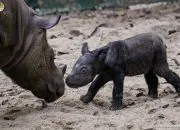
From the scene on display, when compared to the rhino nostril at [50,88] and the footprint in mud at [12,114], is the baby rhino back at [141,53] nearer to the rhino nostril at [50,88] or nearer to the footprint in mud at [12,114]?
the rhino nostril at [50,88]

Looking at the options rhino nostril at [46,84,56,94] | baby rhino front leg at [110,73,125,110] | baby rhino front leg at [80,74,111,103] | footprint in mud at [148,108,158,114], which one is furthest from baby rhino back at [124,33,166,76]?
rhino nostril at [46,84,56,94]

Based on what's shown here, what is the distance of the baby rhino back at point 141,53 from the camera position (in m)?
4.95

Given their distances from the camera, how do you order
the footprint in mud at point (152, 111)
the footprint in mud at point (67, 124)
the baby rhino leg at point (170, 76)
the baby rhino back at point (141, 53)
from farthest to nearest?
the baby rhino leg at point (170, 76), the baby rhino back at point (141, 53), the footprint in mud at point (152, 111), the footprint in mud at point (67, 124)

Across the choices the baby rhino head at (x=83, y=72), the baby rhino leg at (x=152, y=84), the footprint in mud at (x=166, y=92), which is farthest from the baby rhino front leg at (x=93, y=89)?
the footprint in mud at (x=166, y=92)

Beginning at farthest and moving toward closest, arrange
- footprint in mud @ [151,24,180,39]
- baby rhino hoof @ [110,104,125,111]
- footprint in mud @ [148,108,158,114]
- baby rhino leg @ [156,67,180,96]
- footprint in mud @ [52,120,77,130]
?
1. footprint in mud @ [151,24,180,39]
2. baby rhino leg @ [156,67,180,96]
3. baby rhino hoof @ [110,104,125,111]
4. footprint in mud @ [148,108,158,114]
5. footprint in mud @ [52,120,77,130]

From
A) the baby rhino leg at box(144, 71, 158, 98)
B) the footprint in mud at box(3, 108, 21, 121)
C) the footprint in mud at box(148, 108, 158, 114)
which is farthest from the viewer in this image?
the baby rhino leg at box(144, 71, 158, 98)

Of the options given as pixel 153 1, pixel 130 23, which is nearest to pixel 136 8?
pixel 153 1

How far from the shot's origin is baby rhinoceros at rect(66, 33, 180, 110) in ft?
15.9

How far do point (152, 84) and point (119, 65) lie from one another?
452mm

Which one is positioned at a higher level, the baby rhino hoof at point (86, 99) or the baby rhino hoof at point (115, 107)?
the baby rhino hoof at point (115, 107)

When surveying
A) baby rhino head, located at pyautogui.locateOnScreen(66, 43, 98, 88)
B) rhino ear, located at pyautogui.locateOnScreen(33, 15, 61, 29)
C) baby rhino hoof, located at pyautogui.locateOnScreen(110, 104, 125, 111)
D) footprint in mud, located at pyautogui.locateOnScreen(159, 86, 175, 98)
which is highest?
rhino ear, located at pyautogui.locateOnScreen(33, 15, 61, 29)

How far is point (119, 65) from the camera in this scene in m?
4.89

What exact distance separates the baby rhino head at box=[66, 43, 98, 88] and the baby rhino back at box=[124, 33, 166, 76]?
0.26 m

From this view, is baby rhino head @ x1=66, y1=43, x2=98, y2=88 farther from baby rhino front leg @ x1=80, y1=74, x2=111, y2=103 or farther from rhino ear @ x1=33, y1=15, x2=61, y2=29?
rhino ear @ x1=33, y1=15, x2=61, y2=29
